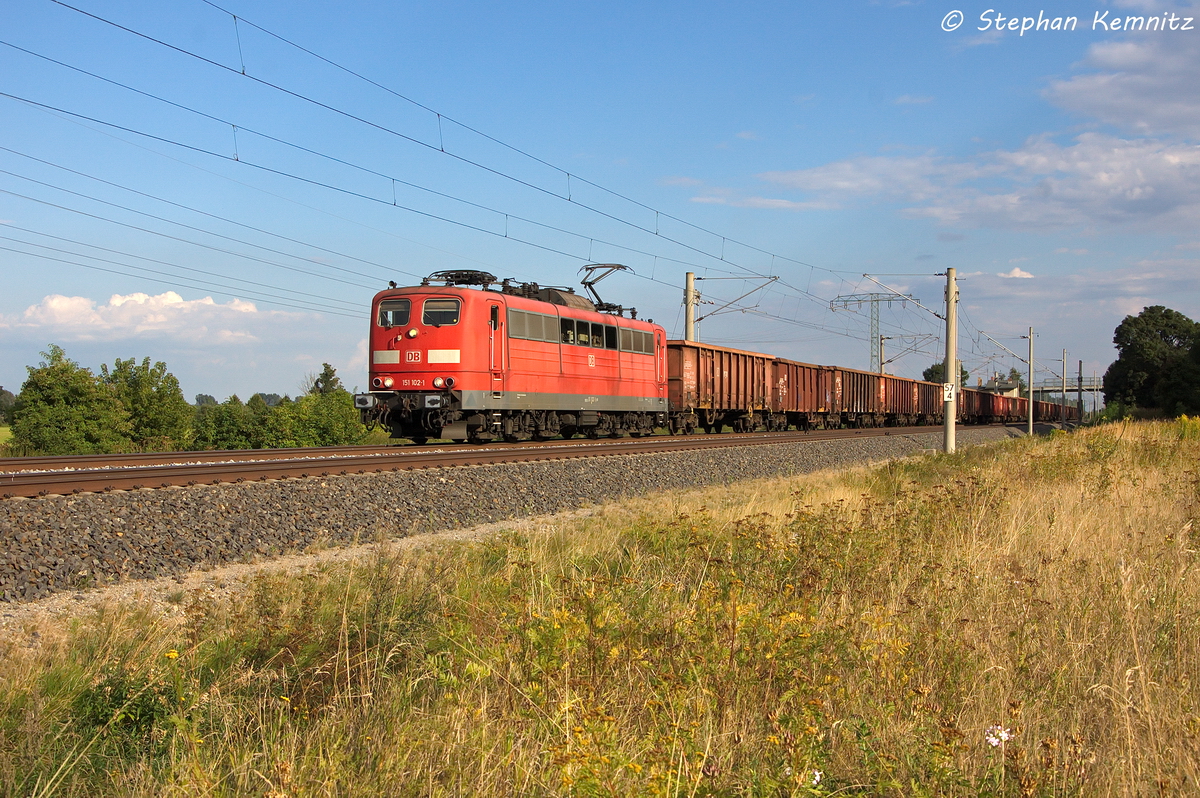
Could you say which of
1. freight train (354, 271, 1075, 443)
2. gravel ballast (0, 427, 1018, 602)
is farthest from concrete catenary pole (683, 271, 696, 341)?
gravel ballast (0, 427, 1018, 602)

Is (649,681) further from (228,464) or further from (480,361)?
(480,361)

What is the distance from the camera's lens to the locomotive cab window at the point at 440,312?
18.3m

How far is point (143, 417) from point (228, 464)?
4575 centimetres

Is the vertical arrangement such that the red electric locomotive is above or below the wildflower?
above

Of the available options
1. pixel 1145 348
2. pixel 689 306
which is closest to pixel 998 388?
pixel 1145 348

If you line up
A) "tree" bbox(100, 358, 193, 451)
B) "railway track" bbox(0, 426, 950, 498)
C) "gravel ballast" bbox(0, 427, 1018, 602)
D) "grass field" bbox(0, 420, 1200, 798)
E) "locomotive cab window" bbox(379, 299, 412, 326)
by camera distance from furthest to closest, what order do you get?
"tree" bbox(100, 358, 193, 451), "locomotive cab window" bbox(379, 299, 412, 326), "railway track" bbox(0, 426, 950, 498), "gravel ballast" bbox(0, 427, 1018, 602), "grass field" bbox(0, 420, 1200, 798)

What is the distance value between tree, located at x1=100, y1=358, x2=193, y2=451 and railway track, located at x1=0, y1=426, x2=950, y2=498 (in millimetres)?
40164

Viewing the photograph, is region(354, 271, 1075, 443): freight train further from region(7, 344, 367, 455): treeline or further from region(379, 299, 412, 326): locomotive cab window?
region(7, 344, 367, 455): treeline

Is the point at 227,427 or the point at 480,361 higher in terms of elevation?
the point at 480,361

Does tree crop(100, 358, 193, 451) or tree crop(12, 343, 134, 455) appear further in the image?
tree crop(100, 358, 193, 451)

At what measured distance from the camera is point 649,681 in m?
4.33

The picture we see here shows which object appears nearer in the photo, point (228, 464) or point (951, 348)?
point (228, 464)

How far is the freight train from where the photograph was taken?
1833cm

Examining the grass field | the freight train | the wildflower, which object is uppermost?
the freight train
